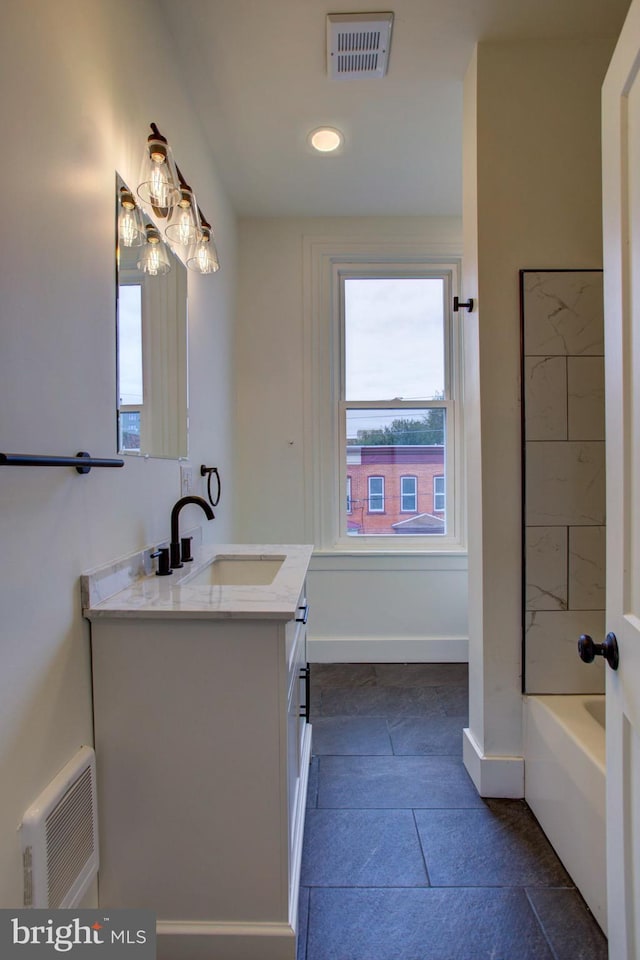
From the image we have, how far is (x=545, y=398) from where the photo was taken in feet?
5.47

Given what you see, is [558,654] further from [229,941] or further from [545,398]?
[229,941]

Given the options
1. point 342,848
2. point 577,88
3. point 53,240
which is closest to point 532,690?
point 342,848

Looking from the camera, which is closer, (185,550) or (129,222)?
(129,222)

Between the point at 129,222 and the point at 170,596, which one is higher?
the point at 129,222

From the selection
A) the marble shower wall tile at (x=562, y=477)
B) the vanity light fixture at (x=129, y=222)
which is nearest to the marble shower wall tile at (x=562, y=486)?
the marble shower wall tile at (x=562, y=477)

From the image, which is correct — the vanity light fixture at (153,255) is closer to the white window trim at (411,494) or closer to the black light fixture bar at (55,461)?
the black light fixture bar at (55,461)

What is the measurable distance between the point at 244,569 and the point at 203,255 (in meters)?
1.18

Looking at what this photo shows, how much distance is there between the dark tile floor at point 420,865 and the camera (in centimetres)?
120

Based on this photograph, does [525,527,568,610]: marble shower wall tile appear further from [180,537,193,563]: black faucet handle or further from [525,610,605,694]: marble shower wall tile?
[180,537,193,563]: black faucet handle

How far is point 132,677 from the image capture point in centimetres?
110

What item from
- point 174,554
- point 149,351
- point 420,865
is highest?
point 149,351

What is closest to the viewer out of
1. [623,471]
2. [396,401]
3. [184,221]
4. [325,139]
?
[623,471]

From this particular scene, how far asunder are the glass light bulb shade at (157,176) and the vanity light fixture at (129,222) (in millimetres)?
90

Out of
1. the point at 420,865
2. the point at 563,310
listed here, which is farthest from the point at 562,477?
the point at 420,865
